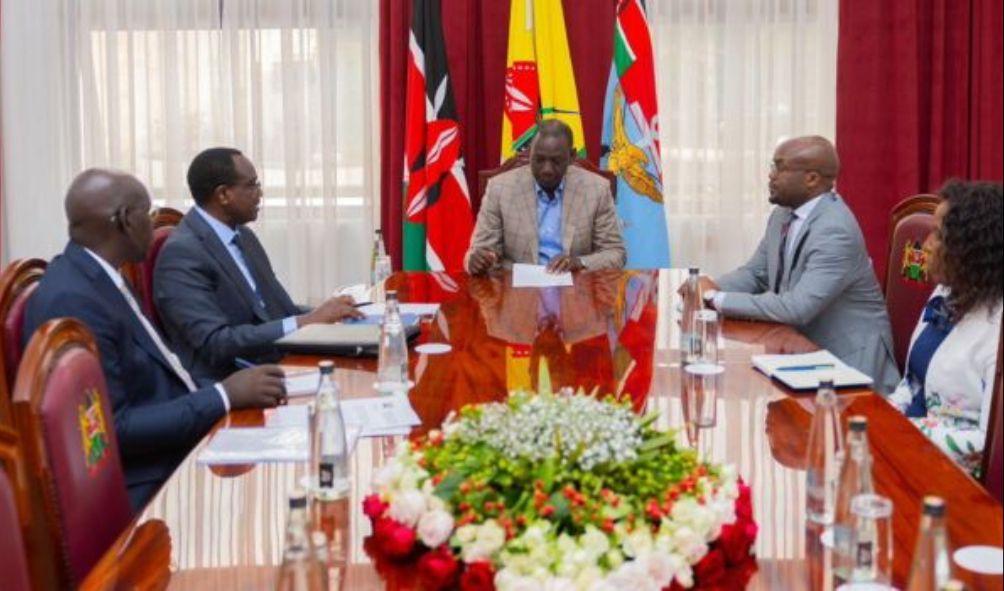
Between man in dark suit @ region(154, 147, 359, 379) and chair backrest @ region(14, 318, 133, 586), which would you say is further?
man in dark suit @ region(154, 147, 359, 379)

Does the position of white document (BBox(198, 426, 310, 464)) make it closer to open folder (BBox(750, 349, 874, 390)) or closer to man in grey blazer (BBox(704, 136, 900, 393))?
open folder (BBox(750, 349, 874, 390))

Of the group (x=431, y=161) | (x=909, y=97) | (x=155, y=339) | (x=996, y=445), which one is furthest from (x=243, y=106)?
(x=996, y=445)

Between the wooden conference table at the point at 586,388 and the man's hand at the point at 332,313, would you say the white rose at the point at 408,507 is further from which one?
the man's hand at the point at 332,313

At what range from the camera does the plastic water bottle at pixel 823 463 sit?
5.86 ft

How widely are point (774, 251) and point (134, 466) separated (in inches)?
92.3

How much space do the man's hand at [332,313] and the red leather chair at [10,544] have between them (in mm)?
1783

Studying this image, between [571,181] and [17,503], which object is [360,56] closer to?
[571,181]

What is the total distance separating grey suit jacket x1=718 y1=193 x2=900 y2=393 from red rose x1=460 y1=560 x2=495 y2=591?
7.40 ft

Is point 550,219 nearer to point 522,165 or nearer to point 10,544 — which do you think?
point 522,165

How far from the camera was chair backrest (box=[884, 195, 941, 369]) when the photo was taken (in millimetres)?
3785

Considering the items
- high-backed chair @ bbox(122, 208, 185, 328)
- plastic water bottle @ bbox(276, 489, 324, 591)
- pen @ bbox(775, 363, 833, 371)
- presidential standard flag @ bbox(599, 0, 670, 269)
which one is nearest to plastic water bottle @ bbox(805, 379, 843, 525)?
plastic water bottle @ bbox(276, 489, 324, 591)

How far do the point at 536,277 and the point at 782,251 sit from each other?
875 millimetres

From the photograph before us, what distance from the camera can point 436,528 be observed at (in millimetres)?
1510

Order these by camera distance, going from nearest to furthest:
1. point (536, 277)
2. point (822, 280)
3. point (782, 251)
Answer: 1. point (822, 280)
2. point (782, 251)
3. point (536, 277)
